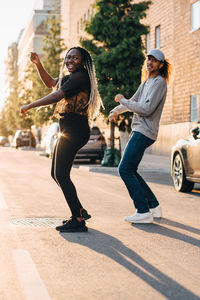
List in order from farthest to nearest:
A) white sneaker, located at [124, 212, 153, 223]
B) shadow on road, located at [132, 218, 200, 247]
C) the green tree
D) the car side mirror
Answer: the green tree → the car side mirror → white sneaker, located at [124, 212, 153, 223] → shadow on road, located at [132, 218, 200, 247]

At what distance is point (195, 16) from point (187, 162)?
53.7 ft

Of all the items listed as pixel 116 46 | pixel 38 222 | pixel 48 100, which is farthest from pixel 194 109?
pixel 48 100

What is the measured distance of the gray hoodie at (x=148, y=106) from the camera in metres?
6.97

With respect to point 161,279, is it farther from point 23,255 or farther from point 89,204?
point 89,204

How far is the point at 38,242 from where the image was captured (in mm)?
5852

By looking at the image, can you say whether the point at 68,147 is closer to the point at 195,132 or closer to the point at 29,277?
the point at 29,277

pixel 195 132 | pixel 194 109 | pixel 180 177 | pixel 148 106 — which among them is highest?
pixel 194 109

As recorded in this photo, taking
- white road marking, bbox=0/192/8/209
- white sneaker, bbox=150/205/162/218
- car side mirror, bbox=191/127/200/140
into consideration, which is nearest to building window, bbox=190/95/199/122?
car side mirror, bbox=191/127/200/140

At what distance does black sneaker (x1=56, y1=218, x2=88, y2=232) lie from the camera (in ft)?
21.4

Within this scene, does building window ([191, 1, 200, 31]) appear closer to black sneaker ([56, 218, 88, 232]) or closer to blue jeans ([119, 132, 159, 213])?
blue jeans ([119, 132, 159, 213])

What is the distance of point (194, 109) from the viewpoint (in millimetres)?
26328

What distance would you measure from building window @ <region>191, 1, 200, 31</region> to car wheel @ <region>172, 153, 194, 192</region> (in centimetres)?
1526

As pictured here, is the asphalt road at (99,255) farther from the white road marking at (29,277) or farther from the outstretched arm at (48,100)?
the outstretched arm at (48,100)

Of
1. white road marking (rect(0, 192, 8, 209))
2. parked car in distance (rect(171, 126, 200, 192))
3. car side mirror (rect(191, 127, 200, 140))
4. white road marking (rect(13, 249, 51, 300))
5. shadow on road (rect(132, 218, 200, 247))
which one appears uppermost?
car side mirror (rect(191, 127, 200, 140))
